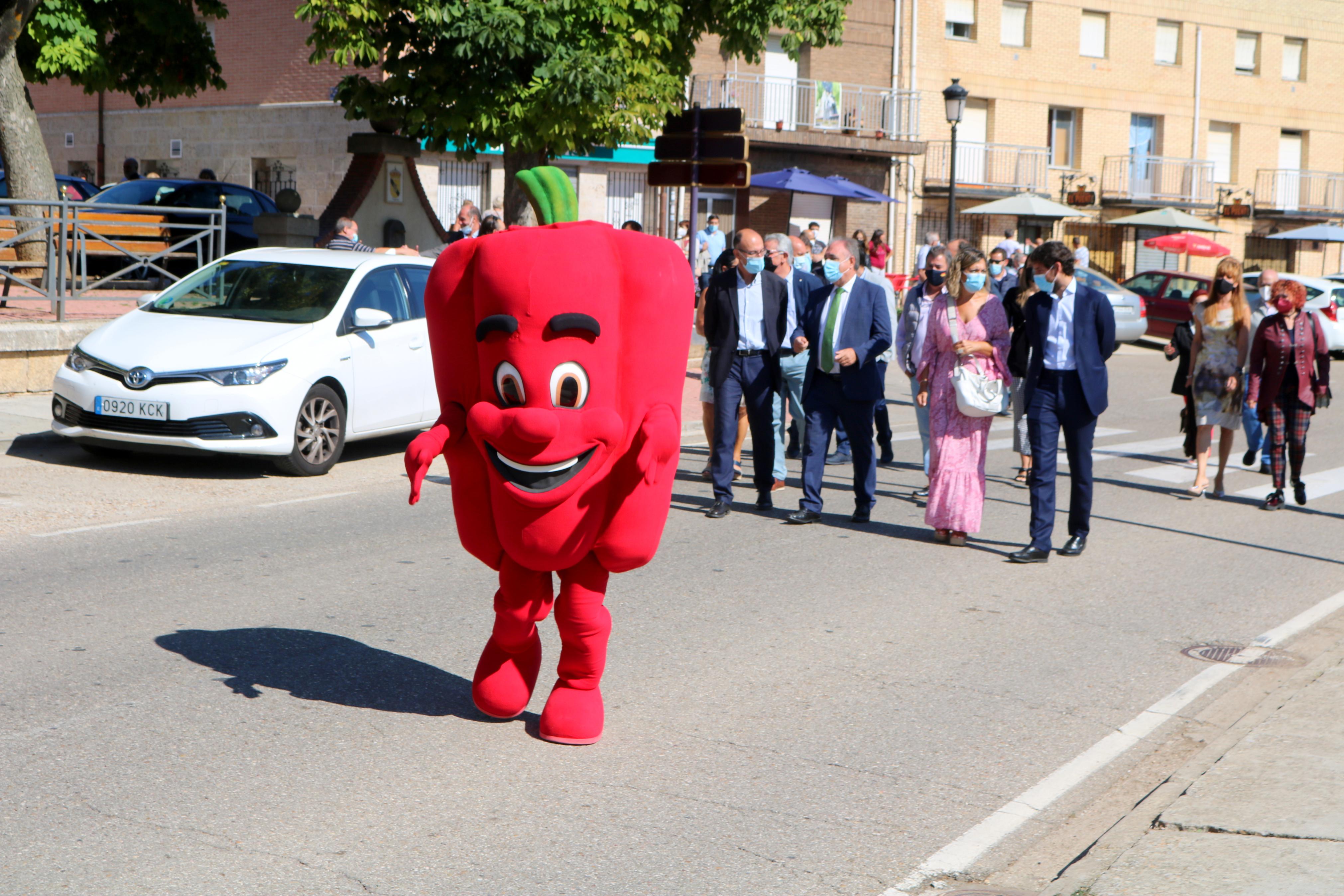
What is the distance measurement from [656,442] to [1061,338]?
4639 mm

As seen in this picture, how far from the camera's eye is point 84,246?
1484 cm

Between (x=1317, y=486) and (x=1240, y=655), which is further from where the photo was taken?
(x=1317, y=486)

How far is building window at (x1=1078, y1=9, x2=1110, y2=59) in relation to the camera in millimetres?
37469

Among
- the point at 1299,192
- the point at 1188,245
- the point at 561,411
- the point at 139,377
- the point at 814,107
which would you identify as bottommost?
the point at 139,377

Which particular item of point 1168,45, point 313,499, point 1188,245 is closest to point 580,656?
point 313,499

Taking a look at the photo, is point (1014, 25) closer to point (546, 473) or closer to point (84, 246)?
point (84, 246)

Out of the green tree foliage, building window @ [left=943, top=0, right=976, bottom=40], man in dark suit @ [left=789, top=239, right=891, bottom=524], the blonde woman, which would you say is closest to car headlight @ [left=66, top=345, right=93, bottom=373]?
man in dark suit @ [left=789, top=239, right=891, bottom=524]

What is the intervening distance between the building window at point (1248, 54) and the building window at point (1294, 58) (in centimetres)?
108

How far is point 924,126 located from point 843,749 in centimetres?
3132

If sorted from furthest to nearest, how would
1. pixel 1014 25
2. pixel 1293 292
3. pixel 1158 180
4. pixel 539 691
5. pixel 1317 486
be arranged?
1. pixel 1158 180
2. pixel 1014 25
3. pixel 1317 486
4. pixel 1293 292
5. pixel 539 691

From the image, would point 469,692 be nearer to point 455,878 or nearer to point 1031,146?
point 455,878

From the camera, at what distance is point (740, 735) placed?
209 inches

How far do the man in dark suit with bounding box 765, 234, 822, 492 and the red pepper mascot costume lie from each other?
4.93 metres

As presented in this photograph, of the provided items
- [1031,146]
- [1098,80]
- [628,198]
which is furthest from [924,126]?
[628,198]
